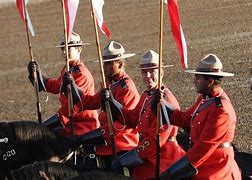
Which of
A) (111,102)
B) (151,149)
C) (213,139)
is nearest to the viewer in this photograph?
(213,139)

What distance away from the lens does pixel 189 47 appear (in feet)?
70.1

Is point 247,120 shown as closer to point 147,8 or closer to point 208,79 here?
point 208,79

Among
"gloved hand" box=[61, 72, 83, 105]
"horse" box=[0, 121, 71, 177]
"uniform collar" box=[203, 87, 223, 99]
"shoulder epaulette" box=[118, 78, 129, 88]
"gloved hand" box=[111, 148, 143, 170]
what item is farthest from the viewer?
"gloved hand" box=[61, 72, 83, 105]

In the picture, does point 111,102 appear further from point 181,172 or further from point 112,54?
point 181,172

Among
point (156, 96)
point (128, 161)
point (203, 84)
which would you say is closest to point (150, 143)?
point (128, 161)

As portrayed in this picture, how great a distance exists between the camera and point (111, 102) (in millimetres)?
7141

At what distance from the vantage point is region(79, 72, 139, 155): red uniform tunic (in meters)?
7.55

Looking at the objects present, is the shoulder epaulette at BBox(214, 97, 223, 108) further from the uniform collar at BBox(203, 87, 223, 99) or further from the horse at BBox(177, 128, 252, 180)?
the horse at BBox(177, 128, 252, 180)

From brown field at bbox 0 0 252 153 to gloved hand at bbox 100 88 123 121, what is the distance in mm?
4548

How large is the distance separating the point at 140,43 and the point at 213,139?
1735cm

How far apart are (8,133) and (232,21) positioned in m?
18.9

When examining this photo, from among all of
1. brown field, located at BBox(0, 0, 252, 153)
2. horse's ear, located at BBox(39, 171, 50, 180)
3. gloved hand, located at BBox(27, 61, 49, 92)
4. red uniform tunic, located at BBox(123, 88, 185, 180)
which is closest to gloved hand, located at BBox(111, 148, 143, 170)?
red uniform tunic, located at BBox(123, 88, 185, 180)

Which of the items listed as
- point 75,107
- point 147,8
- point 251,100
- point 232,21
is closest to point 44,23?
point 147,8

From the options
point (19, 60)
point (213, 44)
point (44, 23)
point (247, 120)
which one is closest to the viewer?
point (247, 120)
